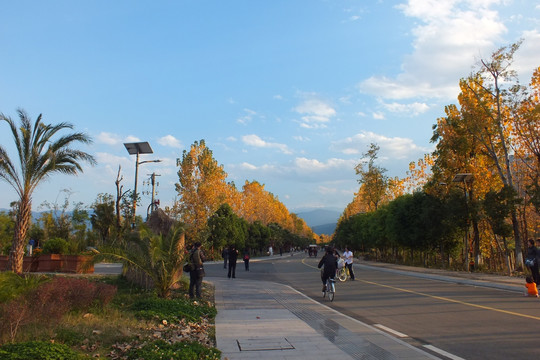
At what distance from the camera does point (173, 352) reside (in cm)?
588

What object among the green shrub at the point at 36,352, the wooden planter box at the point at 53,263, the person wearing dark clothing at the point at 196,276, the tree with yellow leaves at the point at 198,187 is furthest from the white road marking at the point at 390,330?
the tree with yellow leaves at the point at 198,187

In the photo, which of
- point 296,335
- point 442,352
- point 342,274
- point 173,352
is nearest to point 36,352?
point 173,352

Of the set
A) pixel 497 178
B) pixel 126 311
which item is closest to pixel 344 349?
pixel 126 311

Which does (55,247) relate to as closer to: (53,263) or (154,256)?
(53,263)

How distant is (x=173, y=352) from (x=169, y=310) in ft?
12.5

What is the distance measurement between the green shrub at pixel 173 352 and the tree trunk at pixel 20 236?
1276cm

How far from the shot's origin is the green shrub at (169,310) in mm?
8906

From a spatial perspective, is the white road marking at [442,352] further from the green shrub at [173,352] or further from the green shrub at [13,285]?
the green shrub at [13,285]

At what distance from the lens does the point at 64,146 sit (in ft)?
60.2

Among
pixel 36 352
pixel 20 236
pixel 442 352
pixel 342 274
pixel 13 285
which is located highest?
pixel 20 236

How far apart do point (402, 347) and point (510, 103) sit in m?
22.2

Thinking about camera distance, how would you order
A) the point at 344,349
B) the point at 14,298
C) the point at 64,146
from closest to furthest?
the point at 344,349
the point at 14,298
the point at 64,146

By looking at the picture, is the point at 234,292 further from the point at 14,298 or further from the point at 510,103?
the point at 510,103

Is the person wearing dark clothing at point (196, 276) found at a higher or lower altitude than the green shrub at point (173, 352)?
higher
